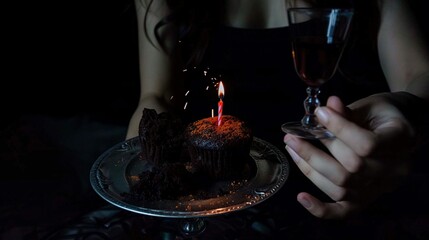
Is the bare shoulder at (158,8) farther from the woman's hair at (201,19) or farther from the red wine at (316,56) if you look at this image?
the red wine at (316,56)

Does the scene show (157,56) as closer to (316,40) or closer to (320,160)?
(316,40)

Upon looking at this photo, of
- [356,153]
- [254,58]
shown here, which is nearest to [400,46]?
[254,58]

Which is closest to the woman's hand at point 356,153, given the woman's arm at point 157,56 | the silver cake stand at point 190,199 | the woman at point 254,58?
the silver cake stand at point 190,199

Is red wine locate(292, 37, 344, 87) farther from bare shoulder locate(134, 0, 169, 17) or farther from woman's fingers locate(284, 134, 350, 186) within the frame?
bare shoulder locate(134, 0, 169, 17)

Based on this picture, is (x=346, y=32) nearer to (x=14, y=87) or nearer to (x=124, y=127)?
(x=124, y=127)

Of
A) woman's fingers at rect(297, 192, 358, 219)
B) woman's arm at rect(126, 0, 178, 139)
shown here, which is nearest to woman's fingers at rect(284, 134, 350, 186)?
woman's fingers at rect(297, 192, 358, 219)

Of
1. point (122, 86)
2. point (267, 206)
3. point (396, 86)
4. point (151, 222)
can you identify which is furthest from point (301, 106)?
point (122, 86)
